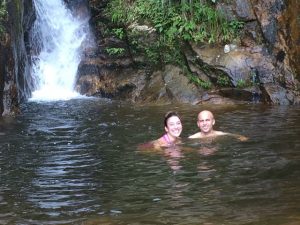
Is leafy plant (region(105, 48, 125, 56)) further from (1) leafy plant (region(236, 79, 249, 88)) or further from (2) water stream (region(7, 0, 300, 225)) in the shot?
(1) leafy plant (region(236, 79, 249, 88))

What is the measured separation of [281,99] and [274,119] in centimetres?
344

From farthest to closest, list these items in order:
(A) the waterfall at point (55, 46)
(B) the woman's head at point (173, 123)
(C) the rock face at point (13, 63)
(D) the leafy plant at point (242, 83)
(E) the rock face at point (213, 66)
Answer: (A) the waterfall at point (55, 46) → (D) the leafy plant at point (242, 83) → (E) the rock face at point (213, 66) → (C) the rock face at point (13, 63) → (B) the woman's head at point (173, 123)

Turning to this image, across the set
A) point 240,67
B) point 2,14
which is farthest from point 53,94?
point 240,67

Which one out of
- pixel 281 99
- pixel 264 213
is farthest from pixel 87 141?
pixel 281 99

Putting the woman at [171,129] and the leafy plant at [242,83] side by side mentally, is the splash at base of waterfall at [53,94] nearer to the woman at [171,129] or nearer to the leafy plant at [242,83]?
the leafy plant at [242,83]

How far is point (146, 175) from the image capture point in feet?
22.8

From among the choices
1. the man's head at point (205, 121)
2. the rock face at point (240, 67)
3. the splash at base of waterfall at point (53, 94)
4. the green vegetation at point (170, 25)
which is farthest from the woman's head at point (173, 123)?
the splash at base of waterfall at point (53, 94)

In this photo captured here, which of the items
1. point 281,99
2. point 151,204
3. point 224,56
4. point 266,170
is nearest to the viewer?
point 151,204

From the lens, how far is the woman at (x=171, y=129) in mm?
8547

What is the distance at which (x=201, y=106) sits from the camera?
49.1 ft

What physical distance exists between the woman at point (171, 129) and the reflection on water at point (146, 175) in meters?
0.25

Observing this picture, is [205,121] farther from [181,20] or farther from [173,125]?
[181,20]

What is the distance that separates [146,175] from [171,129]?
71.4 inches

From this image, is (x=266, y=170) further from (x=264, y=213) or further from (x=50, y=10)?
(x=50, y=10)
